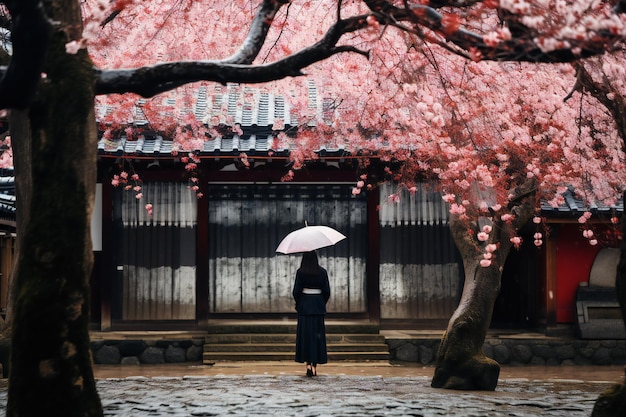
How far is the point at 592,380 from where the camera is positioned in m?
15.4

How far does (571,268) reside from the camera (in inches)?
738

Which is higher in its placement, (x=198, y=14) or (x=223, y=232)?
(x=198, y=14)

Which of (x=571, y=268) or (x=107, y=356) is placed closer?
(x=107, y=356)

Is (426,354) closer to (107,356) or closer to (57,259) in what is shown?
(107,356)

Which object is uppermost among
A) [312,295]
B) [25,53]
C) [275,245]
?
[25,53]

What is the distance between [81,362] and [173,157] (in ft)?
33.3

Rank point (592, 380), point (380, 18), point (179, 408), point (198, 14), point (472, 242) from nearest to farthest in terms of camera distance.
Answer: point (380, 18)
point (179, 408)
point (472, 242)
point (592, 380)
point (198, 14)

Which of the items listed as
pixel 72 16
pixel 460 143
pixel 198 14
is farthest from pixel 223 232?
pixel 72 16

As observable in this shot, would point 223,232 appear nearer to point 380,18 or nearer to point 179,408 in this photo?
point 179,408

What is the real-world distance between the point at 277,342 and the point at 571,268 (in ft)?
20.5

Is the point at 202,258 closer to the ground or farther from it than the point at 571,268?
farther from it

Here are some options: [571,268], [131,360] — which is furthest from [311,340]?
[571,268]

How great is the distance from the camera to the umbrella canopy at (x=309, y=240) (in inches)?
559

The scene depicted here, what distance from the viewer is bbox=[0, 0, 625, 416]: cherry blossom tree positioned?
24.9 ft
